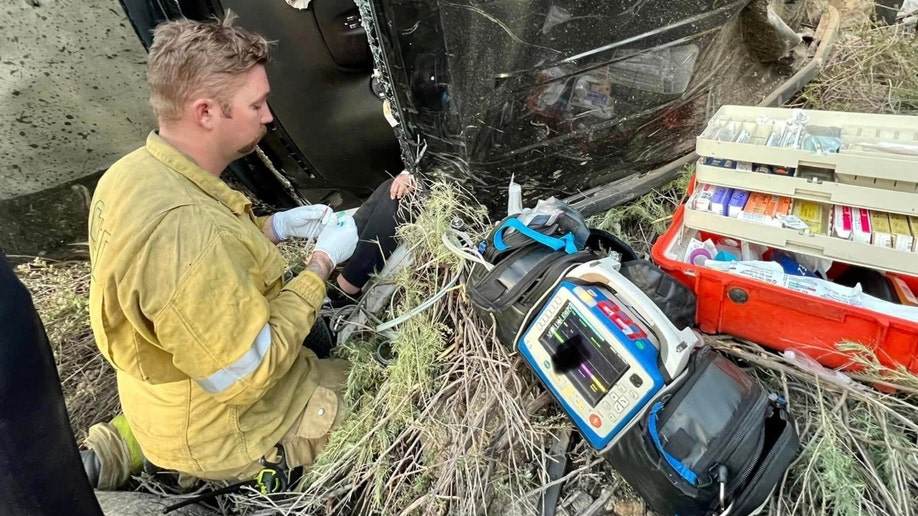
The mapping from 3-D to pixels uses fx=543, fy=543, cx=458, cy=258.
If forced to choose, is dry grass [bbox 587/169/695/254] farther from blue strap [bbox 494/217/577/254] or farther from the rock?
the rock

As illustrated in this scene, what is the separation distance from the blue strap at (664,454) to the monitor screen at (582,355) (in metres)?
0.12

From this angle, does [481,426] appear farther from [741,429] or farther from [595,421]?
[741,429]

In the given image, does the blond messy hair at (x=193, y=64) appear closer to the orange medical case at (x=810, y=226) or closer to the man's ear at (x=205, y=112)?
the man's ear at (x=205, y=112)

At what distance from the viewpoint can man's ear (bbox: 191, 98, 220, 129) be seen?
1.65 m

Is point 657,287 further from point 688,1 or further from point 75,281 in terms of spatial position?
point 75,281

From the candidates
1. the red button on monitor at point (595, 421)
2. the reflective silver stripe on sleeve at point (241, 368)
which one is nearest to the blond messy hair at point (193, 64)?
the reflective silver stripe on sleeve at point (241, 368)

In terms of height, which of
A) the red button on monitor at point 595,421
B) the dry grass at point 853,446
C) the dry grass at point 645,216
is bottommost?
the dry grass at point 853,446

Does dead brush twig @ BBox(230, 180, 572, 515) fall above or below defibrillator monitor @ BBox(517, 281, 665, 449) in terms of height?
below

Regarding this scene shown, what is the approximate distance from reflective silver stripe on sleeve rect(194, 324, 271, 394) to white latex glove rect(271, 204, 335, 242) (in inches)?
29.6

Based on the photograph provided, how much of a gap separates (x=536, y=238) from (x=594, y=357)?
433 millimetres

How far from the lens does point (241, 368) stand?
1547mm

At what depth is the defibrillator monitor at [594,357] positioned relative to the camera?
1395 millimetres

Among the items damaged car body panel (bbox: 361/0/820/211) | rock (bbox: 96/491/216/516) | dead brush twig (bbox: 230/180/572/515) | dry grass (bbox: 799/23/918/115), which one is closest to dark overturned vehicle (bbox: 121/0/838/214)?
A: damaged car body panel (bbox: 361/0/820/211)

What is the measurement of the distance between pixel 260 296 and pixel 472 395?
768 mm
